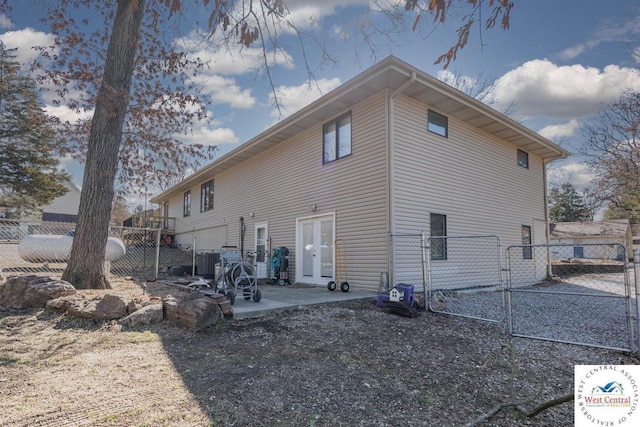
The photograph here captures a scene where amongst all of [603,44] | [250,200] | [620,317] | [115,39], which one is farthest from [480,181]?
[115,39]

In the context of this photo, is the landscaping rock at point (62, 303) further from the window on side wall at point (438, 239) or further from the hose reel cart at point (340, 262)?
the window on side wall at point (438, 239)

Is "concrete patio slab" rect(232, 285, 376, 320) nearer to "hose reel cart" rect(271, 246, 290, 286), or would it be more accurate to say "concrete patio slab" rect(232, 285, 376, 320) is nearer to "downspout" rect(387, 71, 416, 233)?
"downspout" rect(387, 71, 416, 233)

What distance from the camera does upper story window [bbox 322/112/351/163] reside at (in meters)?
8.99

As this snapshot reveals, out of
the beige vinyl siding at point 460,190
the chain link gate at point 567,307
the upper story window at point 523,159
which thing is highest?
the upper story window at point 523,159

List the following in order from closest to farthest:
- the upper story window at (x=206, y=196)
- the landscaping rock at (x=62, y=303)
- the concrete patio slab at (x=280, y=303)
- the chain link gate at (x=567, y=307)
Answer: the chain link gate at (x=567, y=307) → the landscaping rock at (x=62, y=303) → the concrete patio slab at (x=280, y=303) → the upper story window at (x=206, y=196)

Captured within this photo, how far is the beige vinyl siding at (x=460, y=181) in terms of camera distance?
811 cm

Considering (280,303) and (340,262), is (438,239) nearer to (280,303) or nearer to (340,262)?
(340,262)

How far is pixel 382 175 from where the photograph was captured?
7836mm

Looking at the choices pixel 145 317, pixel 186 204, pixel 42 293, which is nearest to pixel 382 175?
pixel 145 317

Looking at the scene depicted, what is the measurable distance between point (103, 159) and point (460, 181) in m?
8.45

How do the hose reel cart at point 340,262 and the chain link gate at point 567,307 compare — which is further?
the hose reel cart at point 340,262

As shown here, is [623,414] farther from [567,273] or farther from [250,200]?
[567,273]

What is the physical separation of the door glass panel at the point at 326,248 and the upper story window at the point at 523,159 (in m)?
7.42

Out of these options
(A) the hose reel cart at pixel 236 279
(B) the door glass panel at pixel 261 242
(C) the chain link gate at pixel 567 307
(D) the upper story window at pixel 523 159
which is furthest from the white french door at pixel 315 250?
(D) the upper story window at pixel 523 159
